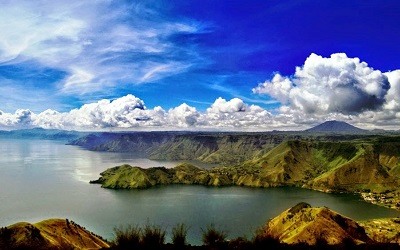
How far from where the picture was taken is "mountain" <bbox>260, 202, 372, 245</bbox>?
317ft

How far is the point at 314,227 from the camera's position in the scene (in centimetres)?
10006

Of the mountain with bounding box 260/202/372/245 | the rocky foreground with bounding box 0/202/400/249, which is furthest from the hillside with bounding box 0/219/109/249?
the mountain with bounding box 260/202/372/245

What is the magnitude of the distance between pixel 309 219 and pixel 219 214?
8527cm

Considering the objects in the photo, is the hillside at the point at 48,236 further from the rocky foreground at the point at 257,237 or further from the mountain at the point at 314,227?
the mountain at the point at 314,227

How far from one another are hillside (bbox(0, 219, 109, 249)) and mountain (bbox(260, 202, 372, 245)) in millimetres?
42395

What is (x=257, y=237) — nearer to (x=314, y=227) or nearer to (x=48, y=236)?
(x=48, y=236)

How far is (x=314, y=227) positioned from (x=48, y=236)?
64.1 metres

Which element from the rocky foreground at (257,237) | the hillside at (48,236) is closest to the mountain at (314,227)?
the rocky foreground at (257,237)

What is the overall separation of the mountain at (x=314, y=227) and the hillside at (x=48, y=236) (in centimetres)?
4240

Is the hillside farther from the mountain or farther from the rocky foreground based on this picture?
the mountain

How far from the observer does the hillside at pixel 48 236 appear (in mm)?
67250

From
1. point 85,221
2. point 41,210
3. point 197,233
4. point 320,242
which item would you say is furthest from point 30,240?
point 41,210

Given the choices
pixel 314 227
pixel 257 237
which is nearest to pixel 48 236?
pixel 257 237

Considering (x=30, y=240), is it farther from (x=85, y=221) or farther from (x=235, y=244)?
(x=85, y=221)
